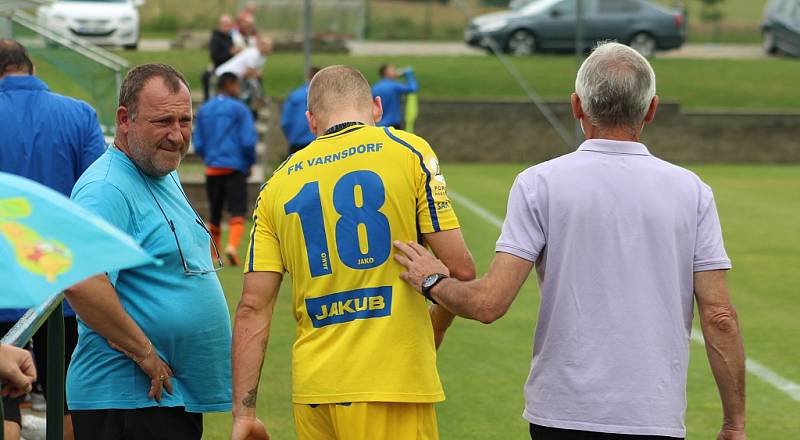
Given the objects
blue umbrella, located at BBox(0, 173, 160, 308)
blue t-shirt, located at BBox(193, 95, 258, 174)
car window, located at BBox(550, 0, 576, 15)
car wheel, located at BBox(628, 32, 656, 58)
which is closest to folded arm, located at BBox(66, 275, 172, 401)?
blue umbrella, located at BBox(0, 173, 160, 308)

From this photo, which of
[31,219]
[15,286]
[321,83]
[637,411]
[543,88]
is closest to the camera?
[15,286]

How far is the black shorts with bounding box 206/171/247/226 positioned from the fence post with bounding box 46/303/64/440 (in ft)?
28.5

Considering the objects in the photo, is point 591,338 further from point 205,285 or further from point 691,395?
point 691,395

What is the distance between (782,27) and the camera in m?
37.4

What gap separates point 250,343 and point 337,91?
877mm

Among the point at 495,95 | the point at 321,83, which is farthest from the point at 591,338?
the point at 495,95

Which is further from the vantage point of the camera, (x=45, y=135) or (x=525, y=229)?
(x=45, y=135)

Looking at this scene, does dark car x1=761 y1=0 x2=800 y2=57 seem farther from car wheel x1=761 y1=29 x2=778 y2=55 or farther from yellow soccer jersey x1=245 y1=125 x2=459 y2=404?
yellow soccer jersey x1=245 y1=125 x2=459 y2=404

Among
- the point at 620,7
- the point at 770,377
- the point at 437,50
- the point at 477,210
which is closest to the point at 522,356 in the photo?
the point at 770,377

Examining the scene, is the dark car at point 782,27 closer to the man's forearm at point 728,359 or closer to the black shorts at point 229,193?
the black shorts at point 229,193

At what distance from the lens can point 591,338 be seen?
3.88 m

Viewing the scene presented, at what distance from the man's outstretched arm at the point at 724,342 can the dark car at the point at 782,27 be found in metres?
A: 33.9

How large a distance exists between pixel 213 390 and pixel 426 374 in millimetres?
845

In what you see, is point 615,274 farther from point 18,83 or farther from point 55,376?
point 18,83
